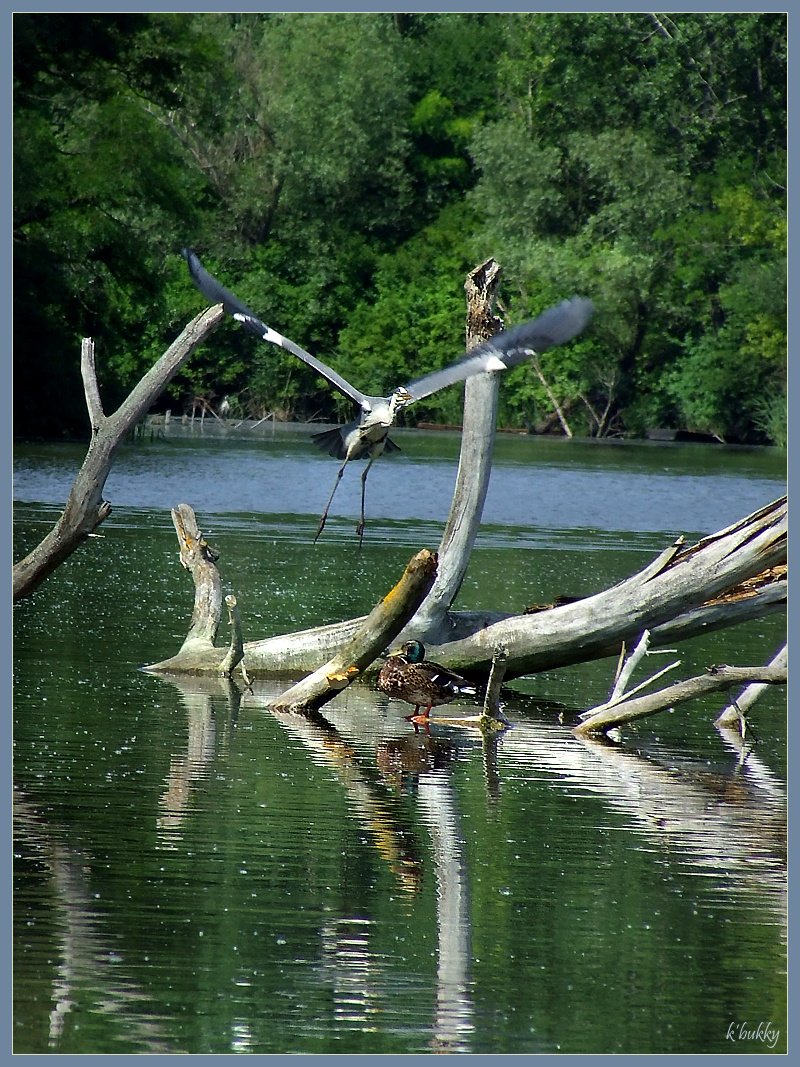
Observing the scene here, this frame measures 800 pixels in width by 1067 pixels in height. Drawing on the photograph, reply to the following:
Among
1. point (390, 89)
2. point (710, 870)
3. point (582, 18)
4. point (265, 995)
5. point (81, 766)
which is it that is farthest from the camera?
point (390, 89)

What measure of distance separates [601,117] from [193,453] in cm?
2135

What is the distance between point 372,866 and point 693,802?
2.35 meters

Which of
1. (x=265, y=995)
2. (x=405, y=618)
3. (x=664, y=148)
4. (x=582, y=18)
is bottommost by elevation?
(x=265, y=995)

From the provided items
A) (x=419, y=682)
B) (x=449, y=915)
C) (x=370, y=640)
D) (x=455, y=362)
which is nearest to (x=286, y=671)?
(x=419, y=682)

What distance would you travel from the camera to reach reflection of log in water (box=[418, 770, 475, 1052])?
5762 mm

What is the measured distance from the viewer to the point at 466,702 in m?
12.4

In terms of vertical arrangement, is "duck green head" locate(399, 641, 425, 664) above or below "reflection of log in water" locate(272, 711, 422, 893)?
above

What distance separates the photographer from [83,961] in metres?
6.14

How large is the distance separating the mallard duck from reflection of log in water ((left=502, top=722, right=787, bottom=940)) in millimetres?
542

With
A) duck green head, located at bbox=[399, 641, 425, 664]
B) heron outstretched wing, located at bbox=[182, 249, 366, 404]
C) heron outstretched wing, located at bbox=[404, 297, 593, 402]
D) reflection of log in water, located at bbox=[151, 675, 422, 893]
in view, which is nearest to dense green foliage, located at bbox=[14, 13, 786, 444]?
reflection of log in water, located at bbox=[151, 675, 422, 893]

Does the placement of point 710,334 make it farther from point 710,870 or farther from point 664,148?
point 710,870

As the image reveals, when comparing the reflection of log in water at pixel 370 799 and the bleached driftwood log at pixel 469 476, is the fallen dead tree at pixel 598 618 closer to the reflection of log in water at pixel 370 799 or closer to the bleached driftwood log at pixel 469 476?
the bleached driftwood log at pixel 469 476

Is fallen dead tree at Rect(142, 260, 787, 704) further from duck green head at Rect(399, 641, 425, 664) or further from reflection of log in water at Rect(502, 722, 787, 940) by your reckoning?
reflection of log in water at Rect(502, 722, 787, 940)

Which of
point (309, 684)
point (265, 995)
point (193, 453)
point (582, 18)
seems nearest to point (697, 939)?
point (265, 995)
